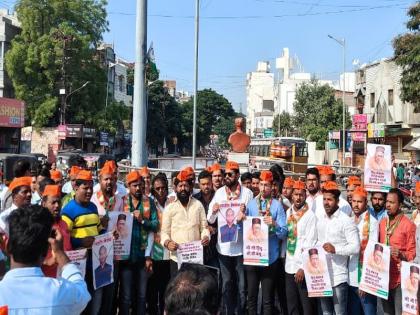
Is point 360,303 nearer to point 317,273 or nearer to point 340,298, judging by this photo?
point 340,298

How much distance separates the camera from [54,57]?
3875cm

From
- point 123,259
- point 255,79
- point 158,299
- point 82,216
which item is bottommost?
point 158,299

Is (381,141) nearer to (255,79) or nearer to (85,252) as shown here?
(85,252)

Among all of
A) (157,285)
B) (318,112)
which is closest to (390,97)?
(318,112)

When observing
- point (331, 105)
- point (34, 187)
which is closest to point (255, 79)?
point (331, 105)

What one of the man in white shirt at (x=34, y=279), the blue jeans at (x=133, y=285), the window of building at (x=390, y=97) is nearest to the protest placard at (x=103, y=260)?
the blue jeans at (x=133, y=285)

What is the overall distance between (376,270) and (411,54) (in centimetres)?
2217

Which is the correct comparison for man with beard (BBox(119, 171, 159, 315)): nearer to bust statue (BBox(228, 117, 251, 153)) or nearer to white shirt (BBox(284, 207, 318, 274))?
white shirt (BBox(284, 207, 318, 274))

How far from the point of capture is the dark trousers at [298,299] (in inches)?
244

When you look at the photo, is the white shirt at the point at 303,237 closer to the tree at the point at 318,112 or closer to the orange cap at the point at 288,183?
the orange cap at the point at 288,183

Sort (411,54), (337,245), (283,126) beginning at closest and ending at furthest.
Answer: (337,245) → (411,54) → (283,126)

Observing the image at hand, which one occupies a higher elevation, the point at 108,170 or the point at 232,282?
the point at 108,170

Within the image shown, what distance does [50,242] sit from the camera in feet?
9.88

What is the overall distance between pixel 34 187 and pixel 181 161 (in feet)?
30.0
